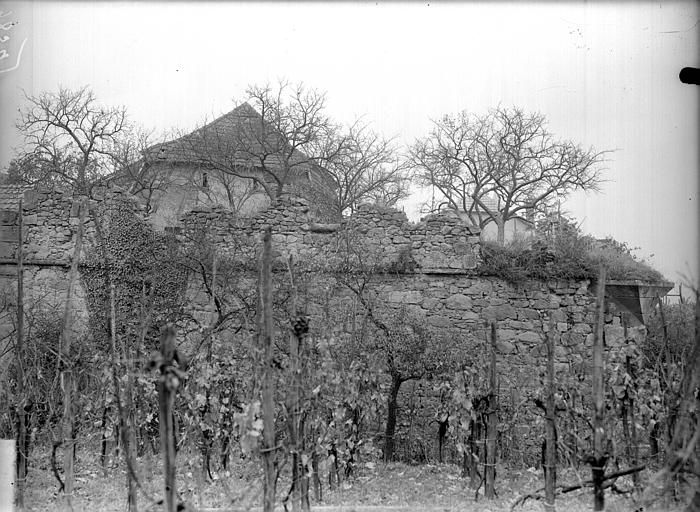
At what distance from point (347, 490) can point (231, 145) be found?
45.8 feet

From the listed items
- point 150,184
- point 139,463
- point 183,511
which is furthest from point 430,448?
point 150,184

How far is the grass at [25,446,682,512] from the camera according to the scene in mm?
5840

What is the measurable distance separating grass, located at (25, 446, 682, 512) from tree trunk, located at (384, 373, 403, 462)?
0.31 meters

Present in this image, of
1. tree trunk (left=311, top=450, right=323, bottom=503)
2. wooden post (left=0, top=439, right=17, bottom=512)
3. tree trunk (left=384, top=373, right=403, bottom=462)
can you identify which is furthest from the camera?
tree trunk (left=384, top=373, right=403, bottom=462)

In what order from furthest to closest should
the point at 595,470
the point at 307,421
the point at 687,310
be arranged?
the point at 687,310
the point at 307,421
the point at 595,470

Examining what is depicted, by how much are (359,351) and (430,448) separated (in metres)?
1.71

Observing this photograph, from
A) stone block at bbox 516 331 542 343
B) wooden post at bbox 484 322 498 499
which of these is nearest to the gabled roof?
stone block at bbox 516 331 542 343

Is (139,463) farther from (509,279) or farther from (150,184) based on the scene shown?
(150,184)

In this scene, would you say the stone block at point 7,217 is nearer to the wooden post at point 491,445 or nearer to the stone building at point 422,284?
the stone building at point 422,284

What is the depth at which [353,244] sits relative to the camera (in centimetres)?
959

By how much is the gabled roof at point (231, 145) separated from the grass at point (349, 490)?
12265mm

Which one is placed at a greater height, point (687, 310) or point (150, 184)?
point (150, 184)

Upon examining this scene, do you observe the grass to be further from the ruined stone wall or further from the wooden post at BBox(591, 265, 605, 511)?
the ruined stone wall

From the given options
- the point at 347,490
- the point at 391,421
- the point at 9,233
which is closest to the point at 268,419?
the point at 347,490
